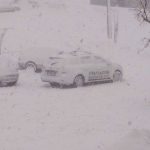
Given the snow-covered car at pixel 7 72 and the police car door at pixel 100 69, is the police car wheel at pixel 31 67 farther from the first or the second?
the snow-covered car at pixel 7 72

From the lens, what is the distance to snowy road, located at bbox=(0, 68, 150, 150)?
44.0 ft

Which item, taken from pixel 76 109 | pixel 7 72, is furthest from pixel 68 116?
pixel 7 72

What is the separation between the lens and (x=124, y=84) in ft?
85.5

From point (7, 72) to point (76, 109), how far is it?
23.1 feet

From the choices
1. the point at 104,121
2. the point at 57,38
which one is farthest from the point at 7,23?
the point at 104,121

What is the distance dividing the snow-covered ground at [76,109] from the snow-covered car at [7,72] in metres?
0.49

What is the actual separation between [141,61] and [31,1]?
16003 mm

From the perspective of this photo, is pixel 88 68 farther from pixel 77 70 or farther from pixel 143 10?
pixel 143 10

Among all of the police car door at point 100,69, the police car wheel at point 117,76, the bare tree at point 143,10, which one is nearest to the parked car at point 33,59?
the police car door at point 100,69

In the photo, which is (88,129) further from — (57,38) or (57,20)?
(57,20)

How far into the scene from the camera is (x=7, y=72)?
24.6 meters

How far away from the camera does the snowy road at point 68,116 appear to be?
13.4 m

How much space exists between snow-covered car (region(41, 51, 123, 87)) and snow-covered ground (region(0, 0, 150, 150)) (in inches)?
20.1

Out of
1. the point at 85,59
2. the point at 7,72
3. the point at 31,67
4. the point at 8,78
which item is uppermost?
the point at 85,59
